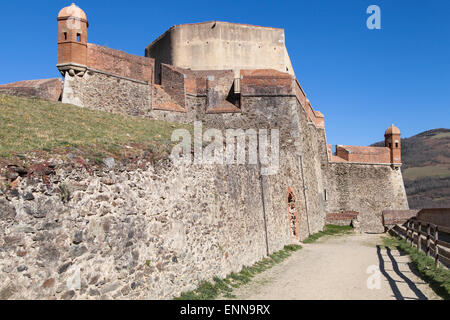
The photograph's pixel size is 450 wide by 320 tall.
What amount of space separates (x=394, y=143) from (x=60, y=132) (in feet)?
99.7

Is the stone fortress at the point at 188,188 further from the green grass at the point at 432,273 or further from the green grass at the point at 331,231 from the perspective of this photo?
the green grass at the point at 432,273

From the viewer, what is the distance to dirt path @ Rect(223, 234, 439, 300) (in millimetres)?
8109

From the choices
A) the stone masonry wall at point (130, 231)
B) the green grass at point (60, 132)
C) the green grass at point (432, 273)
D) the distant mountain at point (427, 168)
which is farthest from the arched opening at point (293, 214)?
the distant mountain at point (427, 168)

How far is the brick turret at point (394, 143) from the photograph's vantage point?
32.9 m

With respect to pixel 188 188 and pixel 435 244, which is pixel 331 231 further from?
pixel 188 188

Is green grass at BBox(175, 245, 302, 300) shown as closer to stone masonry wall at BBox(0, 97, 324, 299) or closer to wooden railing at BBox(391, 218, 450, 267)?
stone masonry wall at BBox(0, 97, 324, 299)

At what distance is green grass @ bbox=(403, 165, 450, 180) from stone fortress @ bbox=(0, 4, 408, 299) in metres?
52.8

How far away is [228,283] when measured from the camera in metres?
9.10

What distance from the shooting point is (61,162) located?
17.6 ft

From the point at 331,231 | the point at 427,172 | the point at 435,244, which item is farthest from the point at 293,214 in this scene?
the point at 427,172

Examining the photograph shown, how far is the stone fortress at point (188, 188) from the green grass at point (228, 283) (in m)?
0.20

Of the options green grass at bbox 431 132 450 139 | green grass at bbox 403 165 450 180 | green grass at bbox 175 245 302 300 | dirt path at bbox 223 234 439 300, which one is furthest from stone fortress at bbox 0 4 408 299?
green grass at bbox 431 132 450 139
